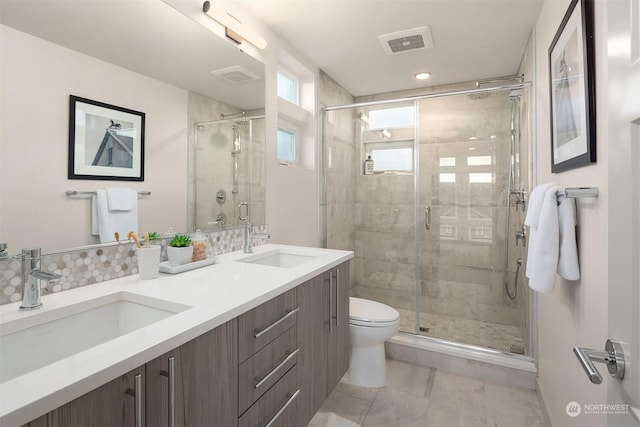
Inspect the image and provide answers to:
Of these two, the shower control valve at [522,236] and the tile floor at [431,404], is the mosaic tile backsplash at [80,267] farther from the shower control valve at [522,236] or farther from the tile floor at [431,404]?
the shower control valve at [522,236]

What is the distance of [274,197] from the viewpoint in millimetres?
2199

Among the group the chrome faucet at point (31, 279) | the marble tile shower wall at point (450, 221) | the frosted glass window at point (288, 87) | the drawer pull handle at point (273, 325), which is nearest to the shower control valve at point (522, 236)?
the marble tile shower wall at point (450, 221)

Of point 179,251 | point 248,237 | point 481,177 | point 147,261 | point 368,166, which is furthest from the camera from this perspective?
point 368,166

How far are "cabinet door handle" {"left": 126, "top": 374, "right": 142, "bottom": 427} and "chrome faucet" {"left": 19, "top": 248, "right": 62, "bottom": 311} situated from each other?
44 cm

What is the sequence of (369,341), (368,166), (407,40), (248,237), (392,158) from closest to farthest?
(248,237), (369,341), (407,40), (392,158), (368,166)

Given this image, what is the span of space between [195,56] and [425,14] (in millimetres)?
1394

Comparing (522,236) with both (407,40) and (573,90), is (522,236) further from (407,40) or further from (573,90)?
(407,40)

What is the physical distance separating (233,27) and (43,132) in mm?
1137

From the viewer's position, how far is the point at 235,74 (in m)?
1.85

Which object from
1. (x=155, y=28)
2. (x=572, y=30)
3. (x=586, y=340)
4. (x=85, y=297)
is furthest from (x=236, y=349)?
(x=572, y=30)

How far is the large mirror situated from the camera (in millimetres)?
984

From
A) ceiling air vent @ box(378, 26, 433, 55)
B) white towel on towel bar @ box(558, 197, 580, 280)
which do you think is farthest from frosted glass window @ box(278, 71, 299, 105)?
white towel on towel bar @ box(558, 197, 580, 280)

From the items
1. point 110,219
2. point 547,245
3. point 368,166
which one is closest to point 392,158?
point 368,166

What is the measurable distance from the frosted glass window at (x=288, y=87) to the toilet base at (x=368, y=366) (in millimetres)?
1881
